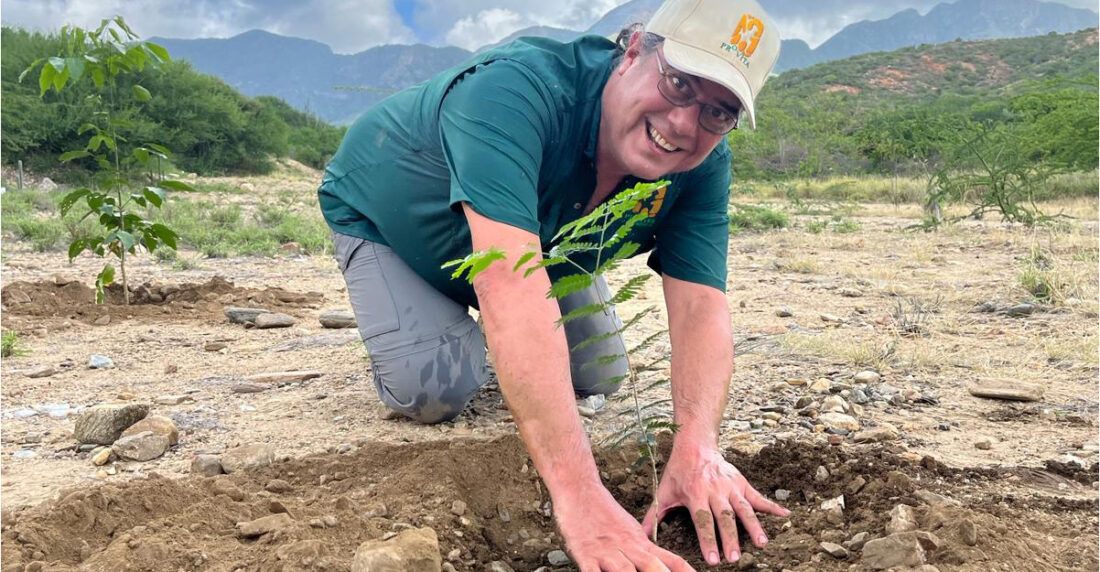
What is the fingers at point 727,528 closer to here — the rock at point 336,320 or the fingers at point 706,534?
the fingers at point 706,534

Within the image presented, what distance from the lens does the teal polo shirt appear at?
185 cm

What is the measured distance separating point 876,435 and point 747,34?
4.18ft

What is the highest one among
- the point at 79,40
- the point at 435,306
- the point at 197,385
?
the point at 79,40

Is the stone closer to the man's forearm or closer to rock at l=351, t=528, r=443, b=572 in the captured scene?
the man's forearm

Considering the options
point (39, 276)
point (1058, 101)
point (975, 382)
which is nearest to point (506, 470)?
point (975, 382)

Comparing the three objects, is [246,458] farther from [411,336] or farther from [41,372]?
[41,372]

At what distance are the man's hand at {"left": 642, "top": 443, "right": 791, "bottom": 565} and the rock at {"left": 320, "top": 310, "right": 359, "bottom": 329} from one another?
265 centimetres

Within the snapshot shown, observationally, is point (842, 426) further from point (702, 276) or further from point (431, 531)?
point (431, 531)

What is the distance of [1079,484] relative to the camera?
2.15m

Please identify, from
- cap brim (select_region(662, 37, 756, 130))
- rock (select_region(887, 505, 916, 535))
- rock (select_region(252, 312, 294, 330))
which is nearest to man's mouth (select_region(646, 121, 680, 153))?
cap brim (select_region(662, 37, 756, 130))

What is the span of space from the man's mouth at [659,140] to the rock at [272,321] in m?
2.82

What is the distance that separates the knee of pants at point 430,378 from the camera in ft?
8.88

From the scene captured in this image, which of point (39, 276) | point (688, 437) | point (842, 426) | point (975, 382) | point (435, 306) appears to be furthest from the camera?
point (39, 276)

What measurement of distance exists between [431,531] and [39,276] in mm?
4964
